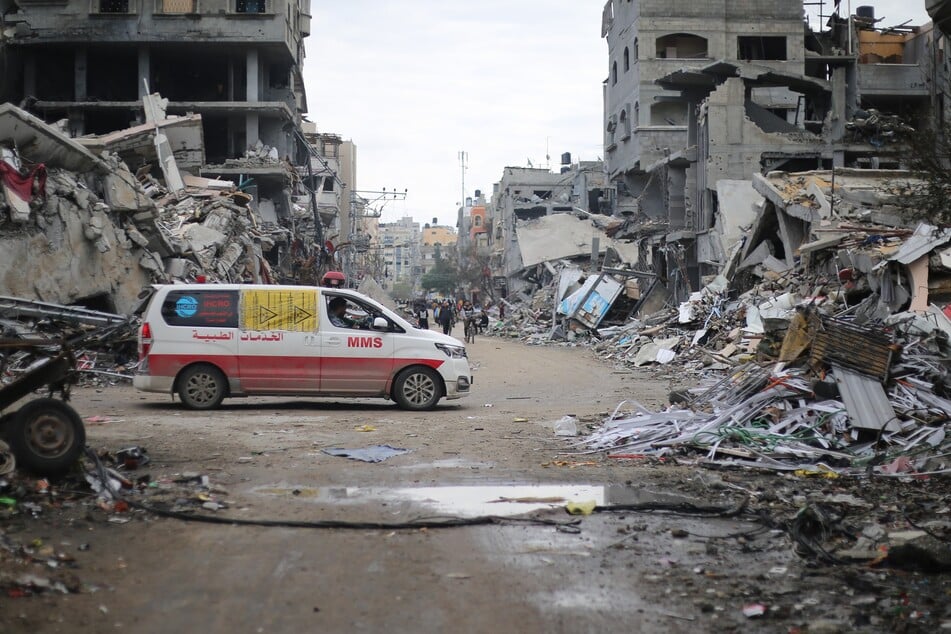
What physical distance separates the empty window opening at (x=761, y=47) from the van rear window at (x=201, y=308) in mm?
53239

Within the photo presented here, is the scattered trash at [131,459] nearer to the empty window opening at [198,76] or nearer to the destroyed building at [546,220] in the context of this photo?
the destroyed building at [546,220]

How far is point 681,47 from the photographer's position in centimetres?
6184

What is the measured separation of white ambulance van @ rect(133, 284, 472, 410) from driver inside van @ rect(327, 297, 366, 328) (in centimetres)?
2

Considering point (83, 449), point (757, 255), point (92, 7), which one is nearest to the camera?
point (83, 449)

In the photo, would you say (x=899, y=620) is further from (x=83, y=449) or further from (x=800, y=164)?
(x=800, y=164)

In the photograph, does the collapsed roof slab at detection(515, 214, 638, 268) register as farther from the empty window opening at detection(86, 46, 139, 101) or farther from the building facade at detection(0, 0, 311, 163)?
the empty window opening at detection(86, 46, 139, 101)

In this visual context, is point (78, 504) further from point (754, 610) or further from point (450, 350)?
point (450, 350)

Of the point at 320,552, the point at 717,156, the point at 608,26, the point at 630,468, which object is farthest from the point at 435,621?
the point at 608,26

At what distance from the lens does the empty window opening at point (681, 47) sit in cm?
6141

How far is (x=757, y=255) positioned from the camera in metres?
30.2

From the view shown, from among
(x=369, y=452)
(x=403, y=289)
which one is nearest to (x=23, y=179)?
(x=369, y=452)

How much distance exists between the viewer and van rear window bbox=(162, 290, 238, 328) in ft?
47.5

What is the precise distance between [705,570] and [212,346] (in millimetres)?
10150

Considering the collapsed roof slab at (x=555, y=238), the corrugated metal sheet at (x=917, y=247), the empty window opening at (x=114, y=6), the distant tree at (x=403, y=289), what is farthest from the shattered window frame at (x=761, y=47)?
the distant tree at (x=403, y=289)
